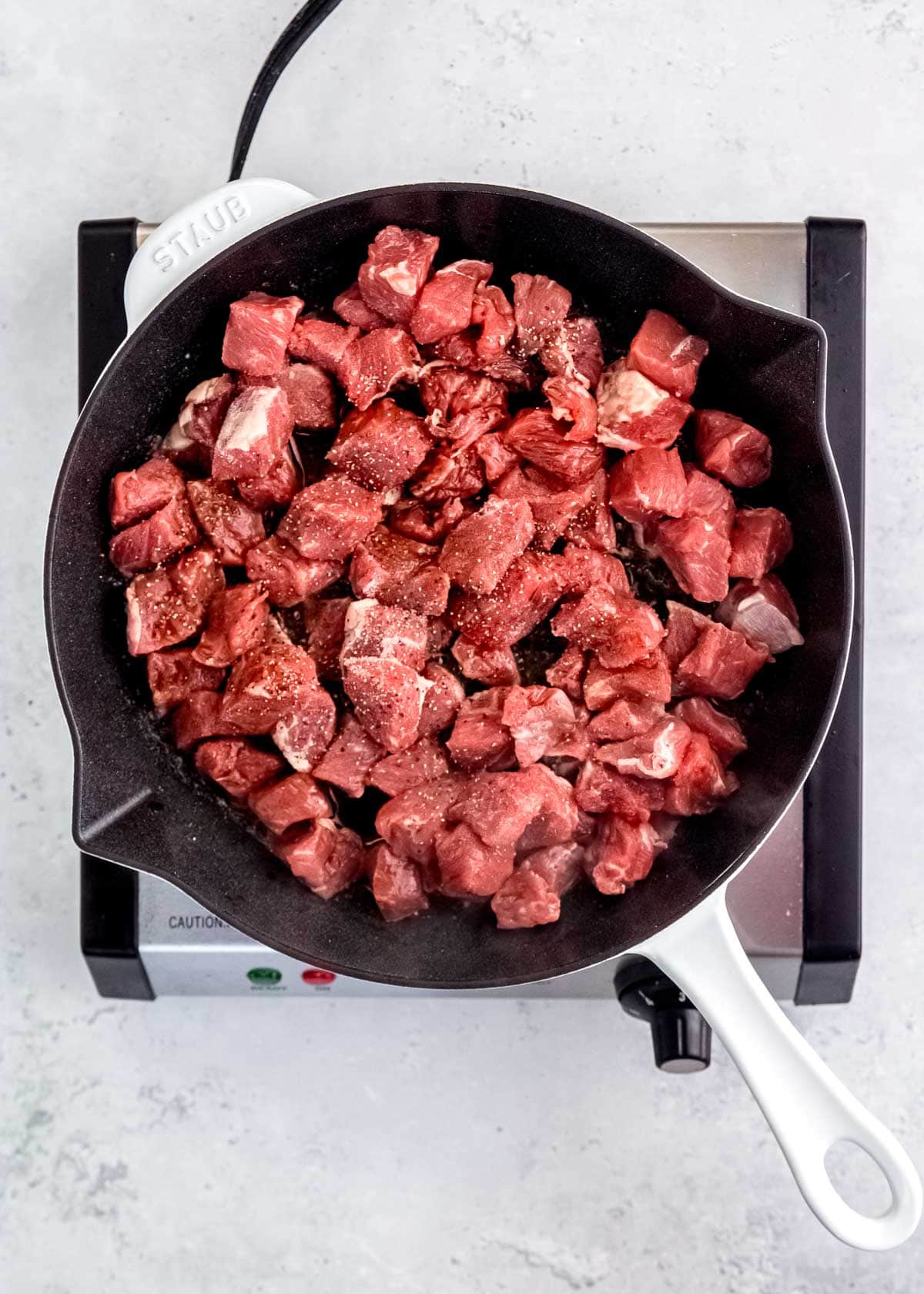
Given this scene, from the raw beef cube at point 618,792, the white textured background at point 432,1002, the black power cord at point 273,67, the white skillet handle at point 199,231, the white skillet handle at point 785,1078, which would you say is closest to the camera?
the white skillet handle at point 785,1078

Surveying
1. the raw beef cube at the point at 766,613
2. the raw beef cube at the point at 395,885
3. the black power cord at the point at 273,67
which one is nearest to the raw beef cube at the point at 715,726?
the raw beef cube at the point at 766,613

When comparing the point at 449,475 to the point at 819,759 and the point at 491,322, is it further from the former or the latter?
the point at 819,759

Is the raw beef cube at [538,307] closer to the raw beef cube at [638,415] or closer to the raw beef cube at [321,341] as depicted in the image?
the raw beef cube at [638,415]

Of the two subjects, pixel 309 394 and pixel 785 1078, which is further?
pixel 309 394

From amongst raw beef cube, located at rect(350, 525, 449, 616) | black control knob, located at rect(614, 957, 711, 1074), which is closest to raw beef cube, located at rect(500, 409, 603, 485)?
raw beef cube, located at rect(350, 525, 449, 616)

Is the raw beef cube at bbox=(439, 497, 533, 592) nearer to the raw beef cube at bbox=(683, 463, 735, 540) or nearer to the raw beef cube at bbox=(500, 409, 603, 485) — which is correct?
the raw beef cube at bbox=(500, 409, 603, 485)

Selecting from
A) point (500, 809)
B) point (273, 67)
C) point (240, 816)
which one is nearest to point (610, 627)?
point (500, 809)

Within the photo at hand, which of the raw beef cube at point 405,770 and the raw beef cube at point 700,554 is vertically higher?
the raw beef cube at point 700,554
